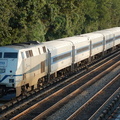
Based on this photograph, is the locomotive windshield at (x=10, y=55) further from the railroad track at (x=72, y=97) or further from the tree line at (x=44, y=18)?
the tree line at (x=44, y=18)

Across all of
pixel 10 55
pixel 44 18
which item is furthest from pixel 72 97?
pixel 44 18

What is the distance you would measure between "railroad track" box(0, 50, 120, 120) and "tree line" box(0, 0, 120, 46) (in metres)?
7.09

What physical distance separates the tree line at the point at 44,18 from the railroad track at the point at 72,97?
709cm

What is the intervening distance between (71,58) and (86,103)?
9172 millimetres

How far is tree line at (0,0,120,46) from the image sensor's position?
28.8 meters

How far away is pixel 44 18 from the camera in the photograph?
37.0 meters

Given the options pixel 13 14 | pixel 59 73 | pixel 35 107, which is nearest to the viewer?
pixel 35 107

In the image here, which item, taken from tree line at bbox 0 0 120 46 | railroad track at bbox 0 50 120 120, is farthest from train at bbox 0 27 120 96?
tree line at bbox 0 0 120 46

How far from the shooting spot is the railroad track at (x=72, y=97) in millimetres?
16828

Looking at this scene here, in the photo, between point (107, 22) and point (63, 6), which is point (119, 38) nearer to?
point (63, 6)

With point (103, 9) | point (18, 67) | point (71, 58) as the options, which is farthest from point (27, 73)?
point (103, 9)

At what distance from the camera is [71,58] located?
27.4 m

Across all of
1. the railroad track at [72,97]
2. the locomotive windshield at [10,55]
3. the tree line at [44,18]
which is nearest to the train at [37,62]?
the locomotive windshield at [10,55]

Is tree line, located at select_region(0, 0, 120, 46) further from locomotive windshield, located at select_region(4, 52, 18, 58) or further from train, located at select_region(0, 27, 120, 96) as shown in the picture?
locomotive windshield, located at select_region(4, 52, 18, 58)
